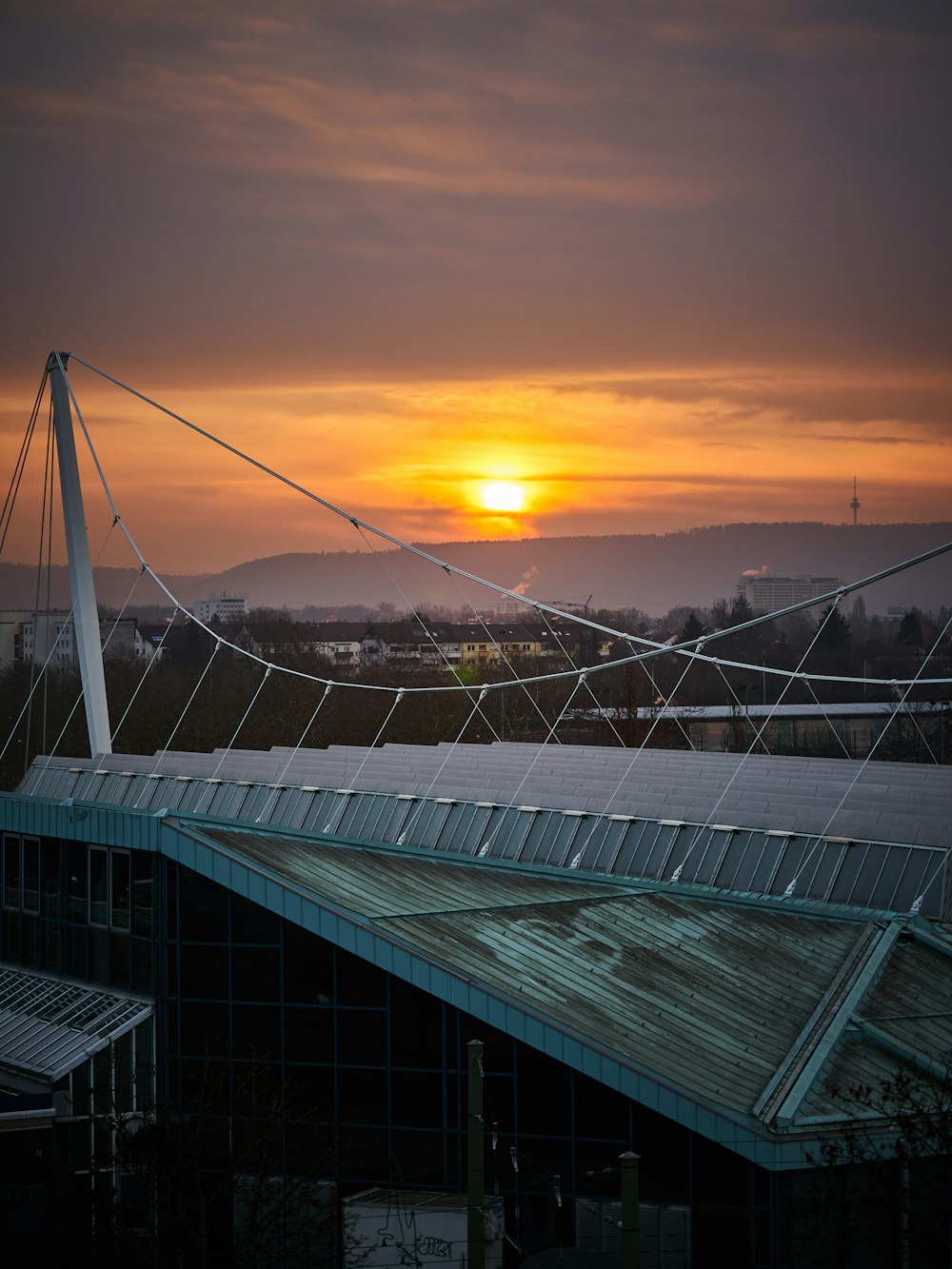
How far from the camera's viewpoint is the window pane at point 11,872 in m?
42.4

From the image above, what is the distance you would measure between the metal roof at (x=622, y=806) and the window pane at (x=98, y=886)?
15691mm

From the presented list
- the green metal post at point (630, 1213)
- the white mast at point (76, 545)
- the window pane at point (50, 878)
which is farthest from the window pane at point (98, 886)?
the white mast at point (76, 545)

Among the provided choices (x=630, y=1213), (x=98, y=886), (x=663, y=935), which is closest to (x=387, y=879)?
(x=663, y=935)

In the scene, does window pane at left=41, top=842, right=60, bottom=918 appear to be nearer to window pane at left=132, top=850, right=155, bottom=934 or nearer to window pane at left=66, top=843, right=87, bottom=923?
window pane at left=66, top=843, right=87, bottom=923

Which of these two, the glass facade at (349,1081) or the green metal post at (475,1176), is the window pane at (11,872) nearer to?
the glass facade at (349,1081)

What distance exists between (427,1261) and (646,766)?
28.4 meters

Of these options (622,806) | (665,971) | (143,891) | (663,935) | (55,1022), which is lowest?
(55,1022)

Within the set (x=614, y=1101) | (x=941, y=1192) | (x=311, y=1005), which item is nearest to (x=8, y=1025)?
(x=311, y=1005)

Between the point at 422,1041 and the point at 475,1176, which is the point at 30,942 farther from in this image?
the point at 475,1176

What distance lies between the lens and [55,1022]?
1499 inches

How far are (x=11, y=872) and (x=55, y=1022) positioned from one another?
5.86 meters

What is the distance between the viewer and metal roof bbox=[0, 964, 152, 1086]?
3581 cm

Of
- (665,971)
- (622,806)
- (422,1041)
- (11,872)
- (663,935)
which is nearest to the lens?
(422,1041)

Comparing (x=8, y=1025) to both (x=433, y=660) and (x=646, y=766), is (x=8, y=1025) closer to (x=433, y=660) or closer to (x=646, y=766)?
(x=646, y=766)
